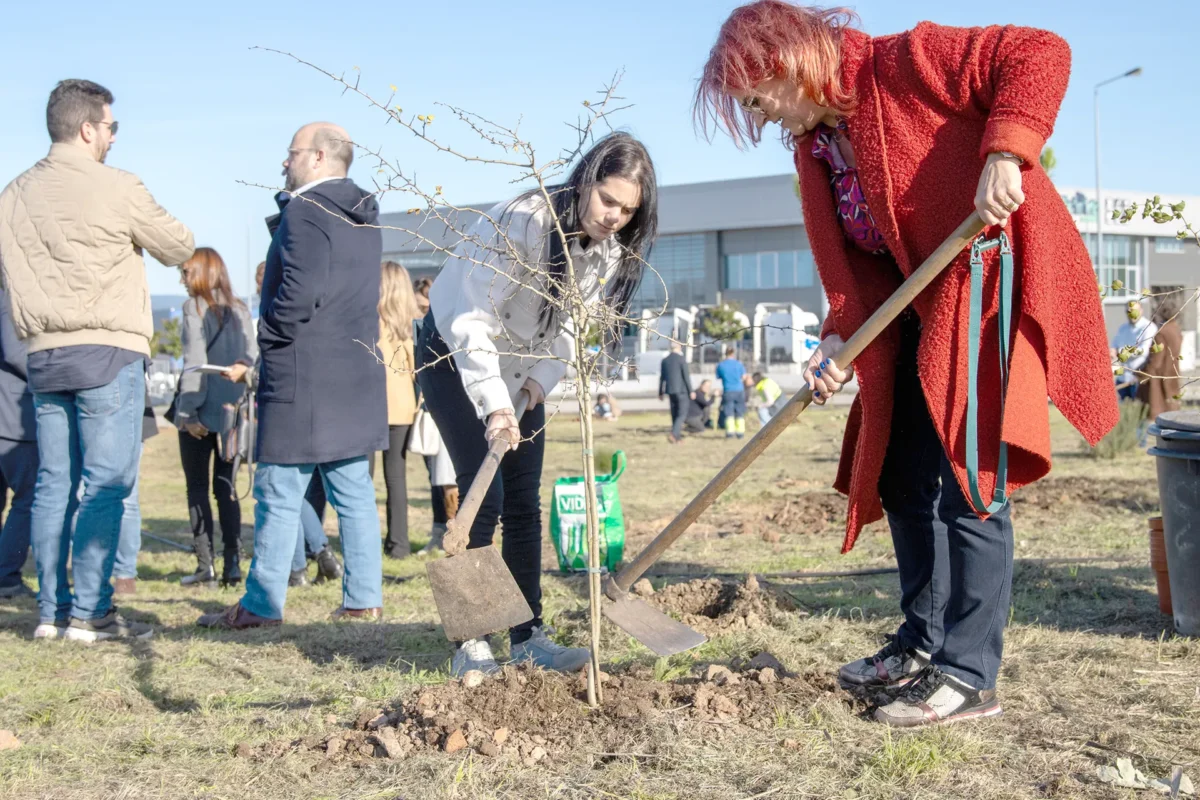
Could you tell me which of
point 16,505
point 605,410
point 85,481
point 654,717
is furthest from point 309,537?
point 605,410

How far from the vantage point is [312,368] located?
454 cm

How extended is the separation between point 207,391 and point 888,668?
4.02 metres

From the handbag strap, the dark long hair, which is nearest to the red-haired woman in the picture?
the dark long hair

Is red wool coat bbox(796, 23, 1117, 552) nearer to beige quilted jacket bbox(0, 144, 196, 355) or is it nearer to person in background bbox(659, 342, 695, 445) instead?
beige quilted jacket bbox(0, 144, 196, 355)

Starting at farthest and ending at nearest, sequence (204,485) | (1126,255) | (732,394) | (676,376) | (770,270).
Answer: (1126,255) → (770,270) → (732,394) → (676,376) → (204,485)

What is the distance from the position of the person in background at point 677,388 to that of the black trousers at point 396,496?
32.9 ft

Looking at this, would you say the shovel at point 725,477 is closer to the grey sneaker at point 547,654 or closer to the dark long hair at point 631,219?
the grey sneaker at point 547,654

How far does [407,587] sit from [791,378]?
2936 centimetres

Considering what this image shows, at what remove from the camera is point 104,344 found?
4383mm

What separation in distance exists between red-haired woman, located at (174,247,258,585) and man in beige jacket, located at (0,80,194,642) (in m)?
1.26

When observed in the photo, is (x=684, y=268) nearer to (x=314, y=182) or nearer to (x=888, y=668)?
(x=314, y=182)

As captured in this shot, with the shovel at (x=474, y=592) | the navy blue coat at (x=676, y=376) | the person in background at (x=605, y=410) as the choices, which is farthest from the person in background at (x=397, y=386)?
the person in background at (x=605, y=410)

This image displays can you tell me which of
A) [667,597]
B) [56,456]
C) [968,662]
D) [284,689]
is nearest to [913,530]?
[968,662]

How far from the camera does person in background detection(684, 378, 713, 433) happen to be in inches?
728
